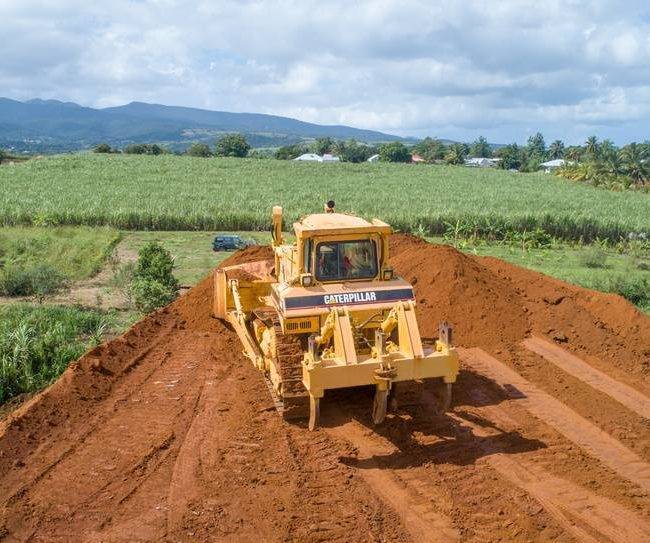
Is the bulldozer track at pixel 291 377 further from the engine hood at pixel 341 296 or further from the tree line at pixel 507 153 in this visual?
the tree line at pixel 507 153

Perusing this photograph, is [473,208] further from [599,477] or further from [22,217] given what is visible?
[599,477]

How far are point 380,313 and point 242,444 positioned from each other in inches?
95.1

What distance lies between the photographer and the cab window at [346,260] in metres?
9.01

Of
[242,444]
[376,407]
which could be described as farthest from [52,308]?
[376,407]

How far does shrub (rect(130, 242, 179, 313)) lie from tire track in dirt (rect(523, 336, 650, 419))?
840 cm

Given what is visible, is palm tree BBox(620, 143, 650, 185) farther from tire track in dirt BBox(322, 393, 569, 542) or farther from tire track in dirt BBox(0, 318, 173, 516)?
tire track in dirt BBox(0, 318, 173, 516)

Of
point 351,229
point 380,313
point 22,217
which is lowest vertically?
point 22,217

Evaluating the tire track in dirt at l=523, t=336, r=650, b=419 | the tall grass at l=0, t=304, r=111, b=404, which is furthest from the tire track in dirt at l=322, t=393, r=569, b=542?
the tall grass at l=0, t=304, r=111, b=404

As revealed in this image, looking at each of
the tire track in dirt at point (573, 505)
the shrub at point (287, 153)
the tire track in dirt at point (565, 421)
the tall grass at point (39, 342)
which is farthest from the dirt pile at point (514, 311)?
the shrub at point (287, 153)

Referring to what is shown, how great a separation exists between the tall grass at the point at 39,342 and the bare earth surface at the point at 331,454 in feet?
2.98

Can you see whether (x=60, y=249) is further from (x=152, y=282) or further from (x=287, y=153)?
(x=287, y=153)

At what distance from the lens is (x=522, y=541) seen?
6.29m

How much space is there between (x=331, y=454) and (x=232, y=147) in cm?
8941

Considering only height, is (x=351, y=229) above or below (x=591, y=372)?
above
